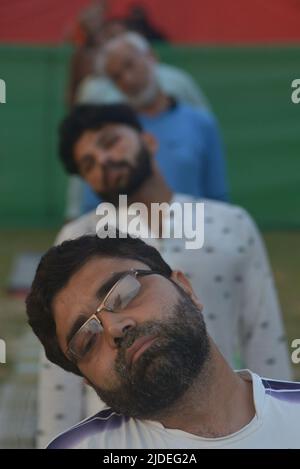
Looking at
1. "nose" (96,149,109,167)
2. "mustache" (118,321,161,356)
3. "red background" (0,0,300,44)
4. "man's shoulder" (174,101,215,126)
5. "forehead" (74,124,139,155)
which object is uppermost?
"red background" (0,0,300,44)

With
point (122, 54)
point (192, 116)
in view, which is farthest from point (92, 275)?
point (122, 54)

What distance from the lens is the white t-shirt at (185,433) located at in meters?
1.69

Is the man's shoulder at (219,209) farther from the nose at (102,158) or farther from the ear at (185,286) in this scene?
the ear at (185,286)

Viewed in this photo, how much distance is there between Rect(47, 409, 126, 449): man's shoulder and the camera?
1.71 m

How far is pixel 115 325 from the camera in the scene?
65.1 inches

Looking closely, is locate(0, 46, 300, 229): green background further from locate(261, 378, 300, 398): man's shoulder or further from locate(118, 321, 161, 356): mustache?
locate(118, 321, 161, 356): mustache

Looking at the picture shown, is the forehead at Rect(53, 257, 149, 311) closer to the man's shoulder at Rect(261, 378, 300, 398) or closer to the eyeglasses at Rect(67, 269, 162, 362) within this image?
the eyeglasses at Rect(67, 269, 162, 362)

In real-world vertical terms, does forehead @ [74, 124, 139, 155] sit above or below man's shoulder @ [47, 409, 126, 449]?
above

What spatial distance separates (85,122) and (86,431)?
1356 millimetres

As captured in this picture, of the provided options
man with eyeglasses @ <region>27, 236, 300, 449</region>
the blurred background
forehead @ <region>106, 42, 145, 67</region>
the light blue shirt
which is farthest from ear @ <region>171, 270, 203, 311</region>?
the blurred background

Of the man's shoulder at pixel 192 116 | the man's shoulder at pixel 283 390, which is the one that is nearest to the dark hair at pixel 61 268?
the man's shoulder at pixel 283 390

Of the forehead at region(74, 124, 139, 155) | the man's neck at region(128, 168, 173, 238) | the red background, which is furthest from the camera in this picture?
the red background

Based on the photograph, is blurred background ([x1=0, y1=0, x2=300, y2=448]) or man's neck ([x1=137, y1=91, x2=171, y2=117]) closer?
man's neck ([x1=137, y1=91, x2=171, y2=117])
